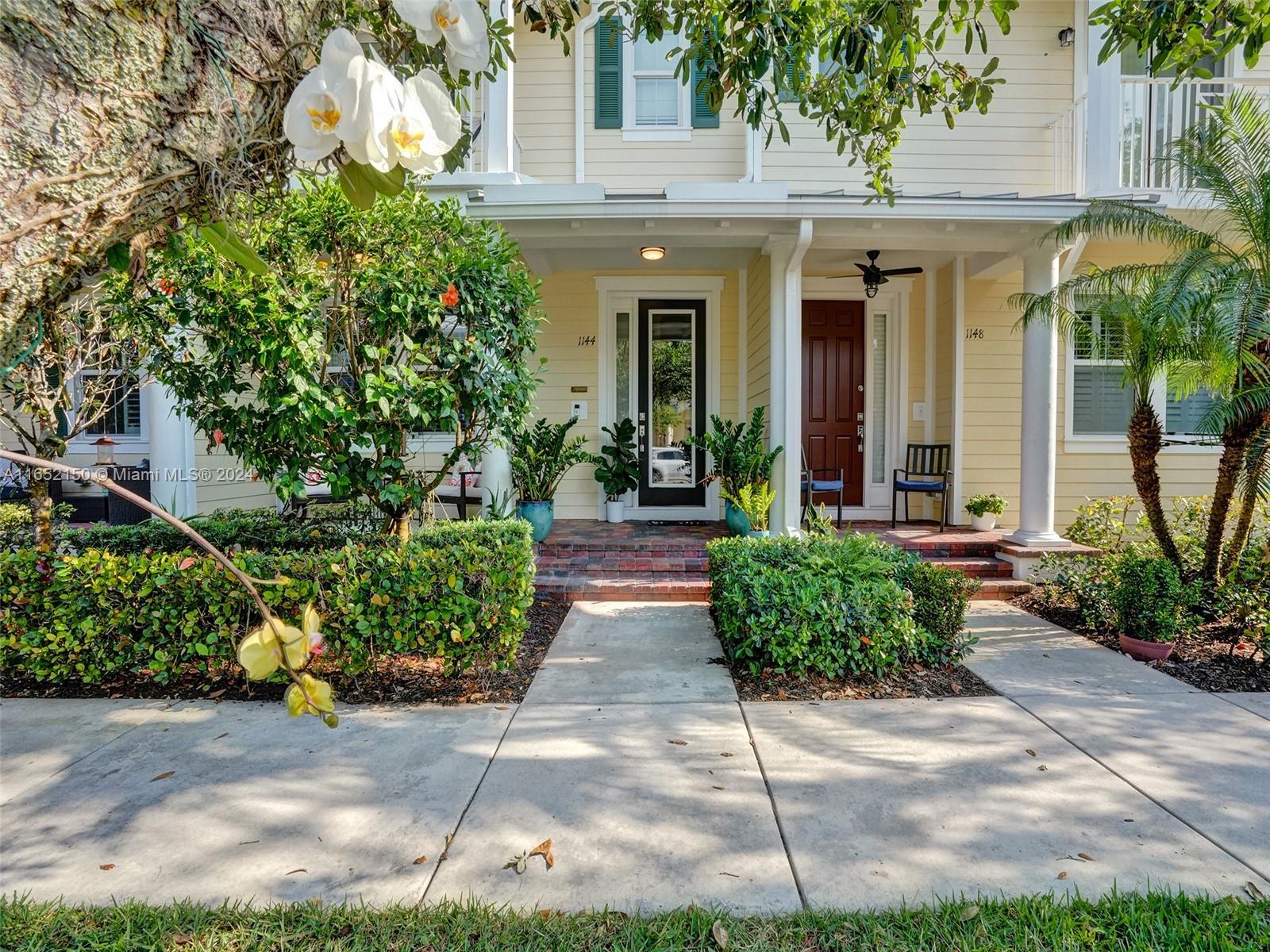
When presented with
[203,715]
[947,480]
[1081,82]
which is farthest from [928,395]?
[203,715]

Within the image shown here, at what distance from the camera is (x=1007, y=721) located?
3.06 metres

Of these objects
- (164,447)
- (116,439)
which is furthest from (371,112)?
(116,439)

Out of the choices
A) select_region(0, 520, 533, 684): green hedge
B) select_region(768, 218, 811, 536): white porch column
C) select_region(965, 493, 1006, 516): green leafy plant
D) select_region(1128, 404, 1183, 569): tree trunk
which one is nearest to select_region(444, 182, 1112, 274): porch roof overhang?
select_region(768, 218, 811, 536): white porch column

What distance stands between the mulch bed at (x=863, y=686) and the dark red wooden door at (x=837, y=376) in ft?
13.7

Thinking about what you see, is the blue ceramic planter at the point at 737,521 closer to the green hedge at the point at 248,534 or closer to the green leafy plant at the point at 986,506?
the green leafy plant at the point at 986,506

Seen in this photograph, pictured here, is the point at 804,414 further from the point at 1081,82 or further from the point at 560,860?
the point at 560,860

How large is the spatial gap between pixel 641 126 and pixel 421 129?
23.5 ft

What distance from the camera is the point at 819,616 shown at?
138 inches

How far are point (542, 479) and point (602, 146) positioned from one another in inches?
151

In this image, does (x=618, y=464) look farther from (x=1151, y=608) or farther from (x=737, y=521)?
(x=1151, y=608)

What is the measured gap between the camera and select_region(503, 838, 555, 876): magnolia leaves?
2.00 m

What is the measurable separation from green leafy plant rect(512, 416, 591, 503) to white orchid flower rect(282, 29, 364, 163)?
5.37 metres

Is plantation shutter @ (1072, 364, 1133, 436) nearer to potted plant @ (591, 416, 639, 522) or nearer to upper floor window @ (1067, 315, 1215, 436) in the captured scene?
upper floor window @ (1067, 315, 1215, 436)

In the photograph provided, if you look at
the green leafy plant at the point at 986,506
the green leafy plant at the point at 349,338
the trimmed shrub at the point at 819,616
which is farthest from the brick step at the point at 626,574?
the green leafy plant at the point at 986,506
